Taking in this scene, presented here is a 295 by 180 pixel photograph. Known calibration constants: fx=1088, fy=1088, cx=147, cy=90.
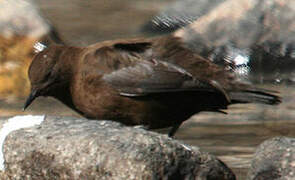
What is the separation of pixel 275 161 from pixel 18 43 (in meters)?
5.01

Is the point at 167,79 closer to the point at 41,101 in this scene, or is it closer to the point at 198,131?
the point at 198,131

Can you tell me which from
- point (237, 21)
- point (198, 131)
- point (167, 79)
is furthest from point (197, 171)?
point (237, 21)

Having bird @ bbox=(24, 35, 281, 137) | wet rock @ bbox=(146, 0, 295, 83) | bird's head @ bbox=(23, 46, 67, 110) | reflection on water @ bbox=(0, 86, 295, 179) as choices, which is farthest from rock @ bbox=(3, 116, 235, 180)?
wet rock @ bbox=(146, 0, 295, 83)

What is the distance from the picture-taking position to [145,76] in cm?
770

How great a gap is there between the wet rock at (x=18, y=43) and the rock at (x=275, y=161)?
13.9 ft

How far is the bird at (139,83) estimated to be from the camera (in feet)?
24.9

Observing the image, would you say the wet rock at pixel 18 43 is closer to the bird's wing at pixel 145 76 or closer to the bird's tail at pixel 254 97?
the bird's wing at pixel 145 76

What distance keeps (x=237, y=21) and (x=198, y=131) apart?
3.60m

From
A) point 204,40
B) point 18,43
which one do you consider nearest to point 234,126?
point 18,43

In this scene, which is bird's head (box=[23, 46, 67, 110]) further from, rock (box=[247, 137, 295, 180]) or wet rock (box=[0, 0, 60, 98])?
wet rock (box=[0, 0, 60, 98])

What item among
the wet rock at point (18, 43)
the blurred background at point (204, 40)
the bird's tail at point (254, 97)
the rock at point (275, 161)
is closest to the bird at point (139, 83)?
the bird's tail at point (254, 97)

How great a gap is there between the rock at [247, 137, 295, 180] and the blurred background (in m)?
0.76

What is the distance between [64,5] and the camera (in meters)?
15.7

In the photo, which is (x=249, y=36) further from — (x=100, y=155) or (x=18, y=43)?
(x=100, y=155)
